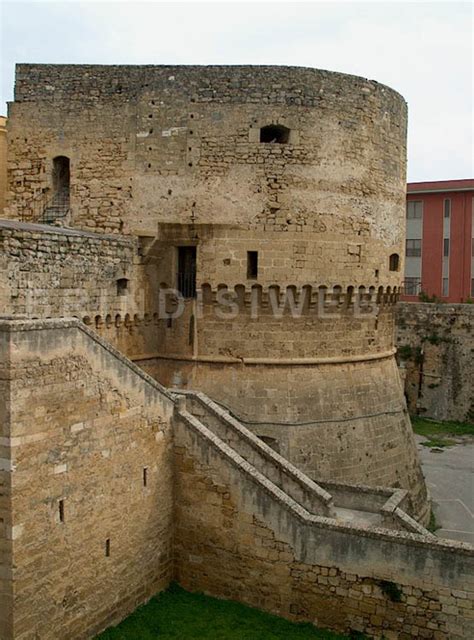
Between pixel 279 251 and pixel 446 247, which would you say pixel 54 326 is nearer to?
pixel 279 251

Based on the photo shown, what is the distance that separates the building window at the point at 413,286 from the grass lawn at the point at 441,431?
12441mm

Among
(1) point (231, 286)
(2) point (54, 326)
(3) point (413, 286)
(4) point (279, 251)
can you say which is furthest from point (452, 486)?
(3) point (413, 286)

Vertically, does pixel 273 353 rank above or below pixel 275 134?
below

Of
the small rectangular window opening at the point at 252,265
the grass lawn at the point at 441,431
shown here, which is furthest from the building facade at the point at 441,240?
the small rectangular window opening at the point at 252,265

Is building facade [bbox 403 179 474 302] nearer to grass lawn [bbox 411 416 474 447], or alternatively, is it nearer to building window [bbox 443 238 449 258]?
building window [bbox 443 238 449 258]

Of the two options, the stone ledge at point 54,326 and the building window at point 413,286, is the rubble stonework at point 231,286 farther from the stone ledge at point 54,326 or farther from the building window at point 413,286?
the building window at point 413,286

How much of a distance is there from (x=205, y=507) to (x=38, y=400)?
380 cm

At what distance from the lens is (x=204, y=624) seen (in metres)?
10.4

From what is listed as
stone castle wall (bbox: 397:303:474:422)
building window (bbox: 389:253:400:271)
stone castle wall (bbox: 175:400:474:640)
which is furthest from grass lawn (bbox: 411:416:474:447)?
stone castle wall (bbox: 175:400:474:640)

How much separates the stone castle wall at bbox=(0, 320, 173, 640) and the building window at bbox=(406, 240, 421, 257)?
30063 millimetres

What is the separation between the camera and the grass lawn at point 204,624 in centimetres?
1004

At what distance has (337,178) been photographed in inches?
598

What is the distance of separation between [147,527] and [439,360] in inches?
792

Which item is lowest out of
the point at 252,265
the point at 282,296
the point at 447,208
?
the point at 282,296
